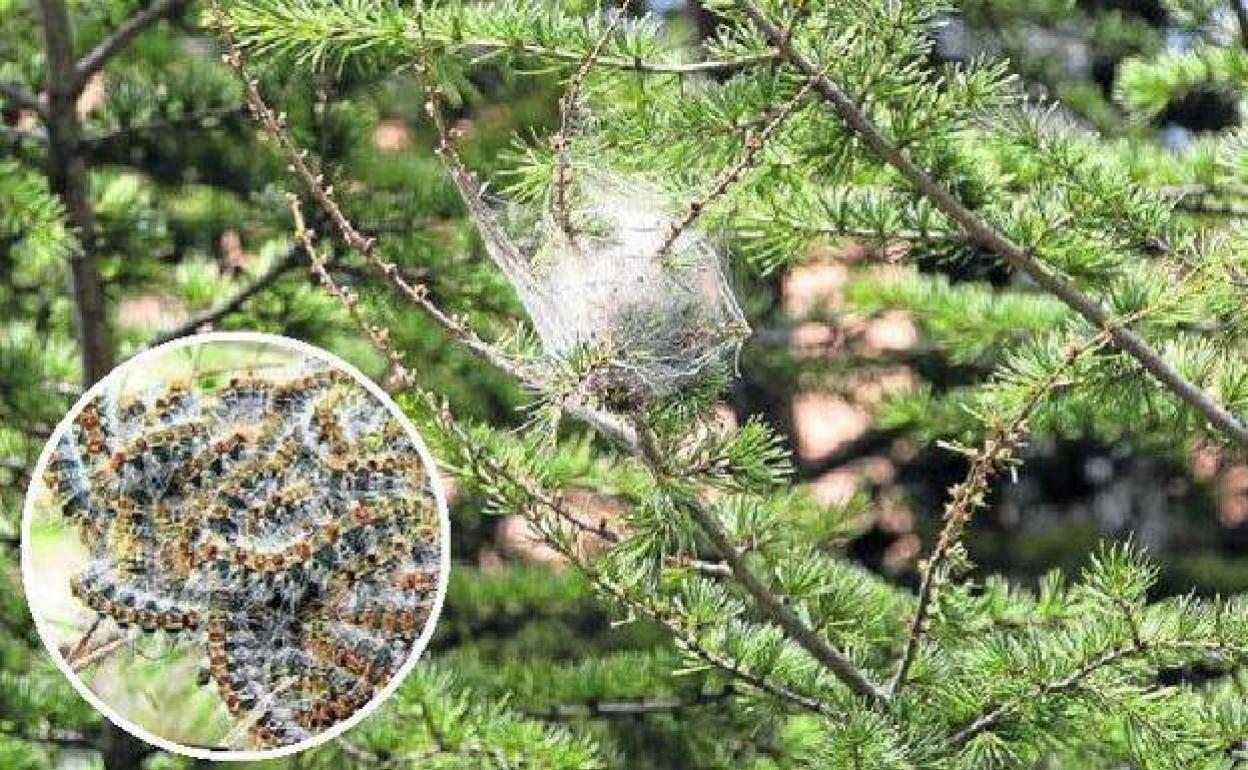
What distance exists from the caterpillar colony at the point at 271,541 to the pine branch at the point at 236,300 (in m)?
0.49

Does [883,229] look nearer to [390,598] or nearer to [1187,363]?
[1187,363]

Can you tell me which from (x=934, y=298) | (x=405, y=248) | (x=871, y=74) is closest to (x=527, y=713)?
(x=405, y=248)

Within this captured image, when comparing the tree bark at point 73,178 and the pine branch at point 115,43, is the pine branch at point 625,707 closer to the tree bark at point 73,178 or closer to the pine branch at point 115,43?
→ the tree bark at point 73,178

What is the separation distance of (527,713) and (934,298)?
0.67 metres

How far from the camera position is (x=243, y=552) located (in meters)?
1.92

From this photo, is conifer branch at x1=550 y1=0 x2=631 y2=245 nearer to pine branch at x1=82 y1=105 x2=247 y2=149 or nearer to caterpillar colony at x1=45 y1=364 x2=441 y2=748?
caterpillar colony at x1=45 y1=364 x2=441 y2=748

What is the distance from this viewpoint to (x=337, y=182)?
2404mm

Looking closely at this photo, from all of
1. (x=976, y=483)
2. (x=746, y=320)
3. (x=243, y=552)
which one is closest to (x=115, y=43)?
(x=243, y=552)

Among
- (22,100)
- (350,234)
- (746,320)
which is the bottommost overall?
(746,320)

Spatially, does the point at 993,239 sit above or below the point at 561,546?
above

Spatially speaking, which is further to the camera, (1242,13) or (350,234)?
(1242,13)

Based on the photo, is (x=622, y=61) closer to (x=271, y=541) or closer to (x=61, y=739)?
(x=271, y=541)

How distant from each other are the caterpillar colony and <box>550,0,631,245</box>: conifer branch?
40cm

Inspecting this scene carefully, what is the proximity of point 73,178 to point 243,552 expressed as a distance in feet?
2.14
